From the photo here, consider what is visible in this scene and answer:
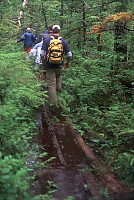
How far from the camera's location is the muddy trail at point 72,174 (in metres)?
3.42

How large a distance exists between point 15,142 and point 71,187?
4.05 ft

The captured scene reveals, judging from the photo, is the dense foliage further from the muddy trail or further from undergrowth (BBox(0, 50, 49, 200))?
the muddy trail

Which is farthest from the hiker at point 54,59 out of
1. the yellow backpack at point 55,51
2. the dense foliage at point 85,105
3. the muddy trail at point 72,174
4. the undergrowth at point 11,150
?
the muddy trail at point 72,174

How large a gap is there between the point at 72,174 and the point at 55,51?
4138mm

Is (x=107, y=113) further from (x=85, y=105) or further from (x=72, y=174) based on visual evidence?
(x=72, y=174)

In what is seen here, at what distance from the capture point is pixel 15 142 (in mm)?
3879

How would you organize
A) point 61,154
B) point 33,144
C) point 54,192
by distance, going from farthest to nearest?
1. point 33,144
2. point 61,154
3. point 54,192

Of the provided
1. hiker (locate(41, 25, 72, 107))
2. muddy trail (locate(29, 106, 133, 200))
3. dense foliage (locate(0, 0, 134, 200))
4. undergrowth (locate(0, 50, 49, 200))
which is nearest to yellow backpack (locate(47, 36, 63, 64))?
hiker (locate(41, 25, 72, 107))

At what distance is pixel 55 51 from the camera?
6910mm

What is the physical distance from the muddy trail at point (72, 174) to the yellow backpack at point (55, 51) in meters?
2.46

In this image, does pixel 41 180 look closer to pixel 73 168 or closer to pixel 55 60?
pixel 73 168

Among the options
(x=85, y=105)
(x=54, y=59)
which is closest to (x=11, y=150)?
(x=54, y=59)

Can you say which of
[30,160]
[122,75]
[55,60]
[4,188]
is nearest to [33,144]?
[30,160]

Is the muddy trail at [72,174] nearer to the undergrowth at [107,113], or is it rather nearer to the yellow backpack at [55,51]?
the undergrowth at [107,113]
